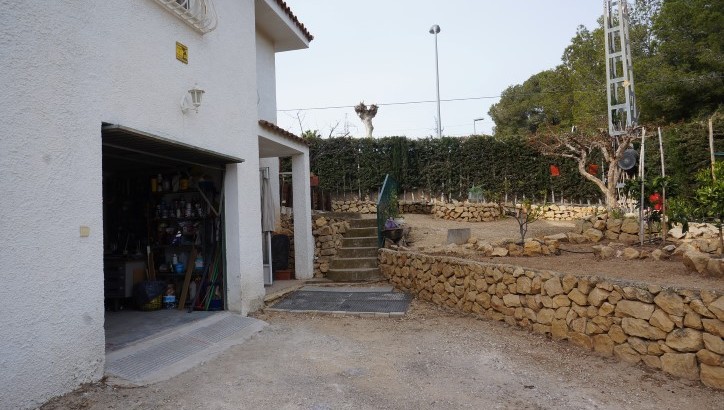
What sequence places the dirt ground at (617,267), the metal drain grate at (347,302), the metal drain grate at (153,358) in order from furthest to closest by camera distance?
the metal drain grate at (347,302) → the dirt ground at (617,267) → the metal drain grate at (153,358)

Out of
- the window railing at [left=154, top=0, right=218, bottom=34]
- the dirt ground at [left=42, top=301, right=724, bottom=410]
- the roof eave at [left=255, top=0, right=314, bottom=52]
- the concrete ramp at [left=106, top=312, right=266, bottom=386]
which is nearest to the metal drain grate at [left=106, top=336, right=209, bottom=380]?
the concrete ramp at [left=106, top=312, right=266, bottom=386]

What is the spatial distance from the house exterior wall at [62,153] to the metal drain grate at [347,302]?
11.4ft

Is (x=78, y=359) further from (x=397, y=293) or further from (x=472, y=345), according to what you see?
(x=397, y=293)

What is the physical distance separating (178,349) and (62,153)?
235 cm

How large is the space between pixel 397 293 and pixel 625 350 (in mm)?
4036

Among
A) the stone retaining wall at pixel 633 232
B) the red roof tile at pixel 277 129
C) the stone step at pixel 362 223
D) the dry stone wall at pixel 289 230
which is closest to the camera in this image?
the stone retaining wall at pixel 633 232

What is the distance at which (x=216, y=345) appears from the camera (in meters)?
4.98

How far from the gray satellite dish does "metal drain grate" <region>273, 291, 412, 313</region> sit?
550cm

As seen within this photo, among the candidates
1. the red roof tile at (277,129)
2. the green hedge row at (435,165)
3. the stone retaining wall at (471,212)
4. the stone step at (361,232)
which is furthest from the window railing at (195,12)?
the stone retaining wall at (471,212)

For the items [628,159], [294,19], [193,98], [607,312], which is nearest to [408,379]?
[607,312]

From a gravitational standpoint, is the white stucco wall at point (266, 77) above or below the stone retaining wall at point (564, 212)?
Answer: above

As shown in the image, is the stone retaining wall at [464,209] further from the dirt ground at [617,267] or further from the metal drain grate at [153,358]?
the metal drain grate at [153,358]

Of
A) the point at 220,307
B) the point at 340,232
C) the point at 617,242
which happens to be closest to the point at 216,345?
the point at 220,307

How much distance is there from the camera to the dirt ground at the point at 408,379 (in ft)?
11.4
